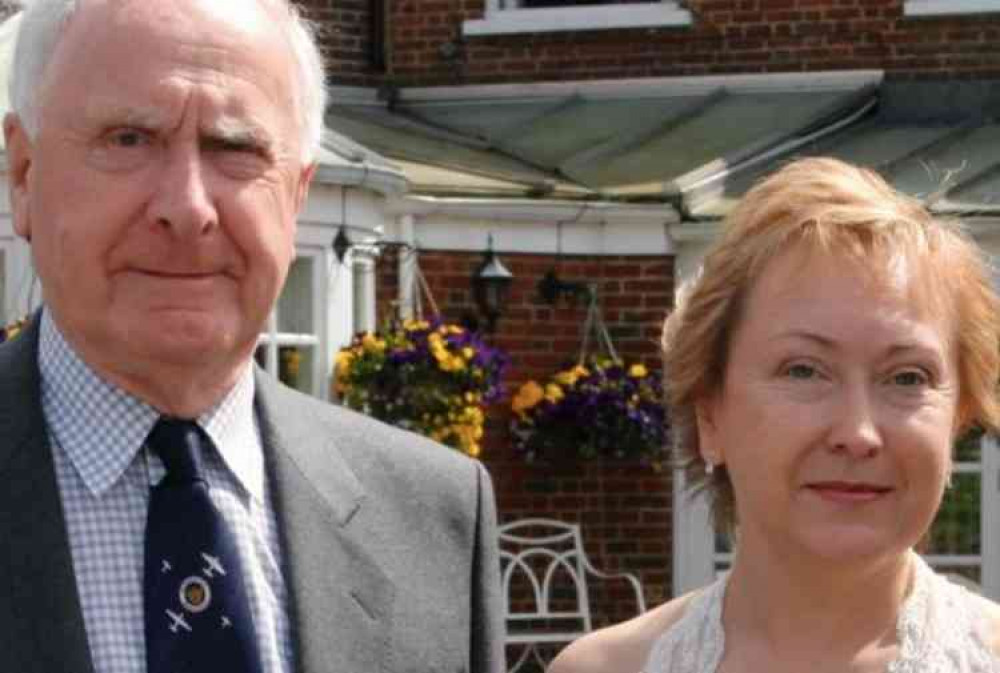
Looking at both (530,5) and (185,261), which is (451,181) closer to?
(530,5)

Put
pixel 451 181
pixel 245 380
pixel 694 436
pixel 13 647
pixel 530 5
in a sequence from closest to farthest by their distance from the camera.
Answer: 1. pixel 13 647
2. pixel 245 380
3. pixel 694 436
4. pixel 451 181
5. pixel 530 5

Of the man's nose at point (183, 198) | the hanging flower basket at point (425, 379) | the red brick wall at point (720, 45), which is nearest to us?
the man's nose at point (183, 198)

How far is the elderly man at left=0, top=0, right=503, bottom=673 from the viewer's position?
9.29 ft

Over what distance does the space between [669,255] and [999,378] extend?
7827 millimetres

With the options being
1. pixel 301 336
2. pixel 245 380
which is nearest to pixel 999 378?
pixel 245 380

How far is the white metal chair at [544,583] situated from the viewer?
416 inches

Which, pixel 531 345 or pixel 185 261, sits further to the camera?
pixel 531 345

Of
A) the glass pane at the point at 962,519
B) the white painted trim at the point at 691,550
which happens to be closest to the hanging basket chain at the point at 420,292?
the white painted trim at the point at 691,550

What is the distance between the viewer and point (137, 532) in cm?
290

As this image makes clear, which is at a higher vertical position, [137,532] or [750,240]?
[750,240]

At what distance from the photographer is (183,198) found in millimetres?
2812

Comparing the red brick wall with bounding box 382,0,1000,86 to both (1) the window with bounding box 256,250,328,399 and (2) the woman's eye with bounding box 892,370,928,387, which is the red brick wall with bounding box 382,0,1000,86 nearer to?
(1) the window with bounding box 256,250,328,399

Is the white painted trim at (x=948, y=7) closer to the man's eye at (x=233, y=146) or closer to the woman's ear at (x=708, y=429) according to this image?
the woman's ear at (x=708, y=429)

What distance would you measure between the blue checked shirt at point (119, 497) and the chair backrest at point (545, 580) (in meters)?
7.56
